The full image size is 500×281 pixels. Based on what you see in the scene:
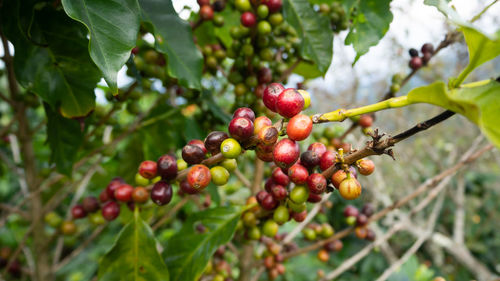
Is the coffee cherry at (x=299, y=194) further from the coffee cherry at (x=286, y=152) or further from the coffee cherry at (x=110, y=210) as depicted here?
the coffee cherry at (x=110, y=210)

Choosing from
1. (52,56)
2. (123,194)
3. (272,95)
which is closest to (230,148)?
(272,95)

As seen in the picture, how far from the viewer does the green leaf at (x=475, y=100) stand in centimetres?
48

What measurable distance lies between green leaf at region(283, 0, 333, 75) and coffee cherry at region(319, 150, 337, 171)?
0.60m

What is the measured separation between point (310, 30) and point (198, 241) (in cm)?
91

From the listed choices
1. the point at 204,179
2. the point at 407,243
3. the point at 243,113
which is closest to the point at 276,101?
the point at 243,113

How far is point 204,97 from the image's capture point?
1.52 metres

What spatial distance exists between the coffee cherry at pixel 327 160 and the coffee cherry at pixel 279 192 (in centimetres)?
18

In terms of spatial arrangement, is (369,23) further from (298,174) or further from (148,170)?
(148,170)

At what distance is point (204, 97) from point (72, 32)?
2.06ft

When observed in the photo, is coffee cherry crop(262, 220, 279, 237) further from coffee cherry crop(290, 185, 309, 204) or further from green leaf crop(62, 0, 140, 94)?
green leaf crop(62, 0, 140, 94)

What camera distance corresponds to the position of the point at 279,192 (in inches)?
37.9

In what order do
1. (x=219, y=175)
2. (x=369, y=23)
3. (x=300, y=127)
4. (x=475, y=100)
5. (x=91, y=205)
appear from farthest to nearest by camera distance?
(x=91, y=205)
(x=369, y=23)
(x=219, y=175)
(x=300, y=127)
(x=475, y=100)

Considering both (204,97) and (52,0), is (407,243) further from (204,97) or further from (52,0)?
(52,0)

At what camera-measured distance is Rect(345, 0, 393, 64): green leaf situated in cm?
112
